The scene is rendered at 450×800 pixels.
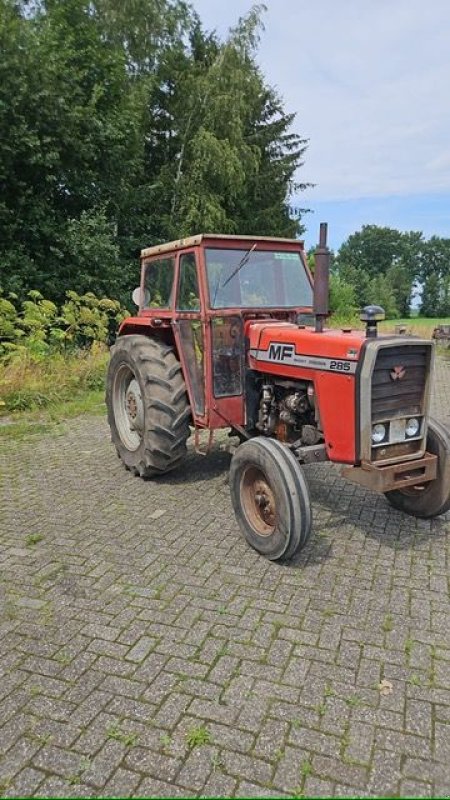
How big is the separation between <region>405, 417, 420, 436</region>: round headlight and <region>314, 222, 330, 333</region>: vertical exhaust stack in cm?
92

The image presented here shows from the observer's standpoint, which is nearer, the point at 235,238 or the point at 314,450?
the point at 314,450

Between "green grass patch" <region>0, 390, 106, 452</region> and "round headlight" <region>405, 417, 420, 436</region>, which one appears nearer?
"round headlight" <region>405, 417, 420, 436</region>

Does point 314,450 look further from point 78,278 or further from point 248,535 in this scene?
point 78,278

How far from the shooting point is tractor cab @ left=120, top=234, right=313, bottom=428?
166 inches

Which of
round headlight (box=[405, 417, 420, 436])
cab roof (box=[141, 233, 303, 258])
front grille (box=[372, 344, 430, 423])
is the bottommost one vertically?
round headlight (box=[405, 417, 420, 436])

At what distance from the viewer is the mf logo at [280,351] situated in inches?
148

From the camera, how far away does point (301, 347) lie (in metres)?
3.65

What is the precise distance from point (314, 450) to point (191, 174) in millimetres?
16556

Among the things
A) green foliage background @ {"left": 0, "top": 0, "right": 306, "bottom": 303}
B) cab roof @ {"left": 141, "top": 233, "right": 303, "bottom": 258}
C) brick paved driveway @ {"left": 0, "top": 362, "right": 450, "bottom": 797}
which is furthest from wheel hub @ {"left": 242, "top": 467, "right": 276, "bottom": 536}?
green foliage background @ {"left": 0, "top": 0, "right": 306, "bottom": 303}

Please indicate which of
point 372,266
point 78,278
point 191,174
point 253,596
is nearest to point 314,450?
point 253,596

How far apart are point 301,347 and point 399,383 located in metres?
0.71

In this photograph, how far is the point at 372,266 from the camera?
78.2 meters

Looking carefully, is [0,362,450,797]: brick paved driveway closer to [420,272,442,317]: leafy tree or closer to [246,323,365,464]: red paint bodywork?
[246,323,365,464]: red paint bodywork

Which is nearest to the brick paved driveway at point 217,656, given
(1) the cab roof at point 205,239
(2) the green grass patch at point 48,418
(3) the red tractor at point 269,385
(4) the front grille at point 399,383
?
(3) the red tractor at point 269,385
